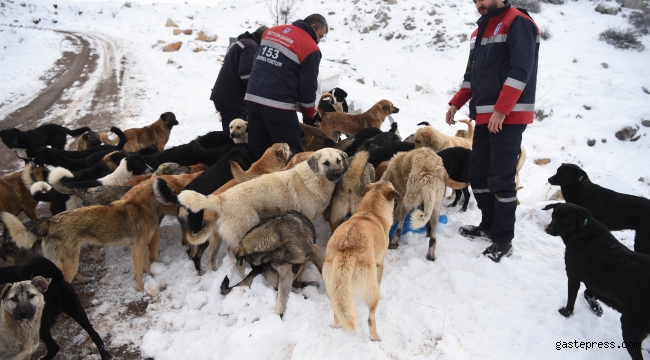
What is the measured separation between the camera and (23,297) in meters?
3.04

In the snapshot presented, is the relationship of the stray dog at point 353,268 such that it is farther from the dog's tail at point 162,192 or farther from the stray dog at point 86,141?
the stray dog at point 86,141

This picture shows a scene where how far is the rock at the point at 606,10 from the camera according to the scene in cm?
2366

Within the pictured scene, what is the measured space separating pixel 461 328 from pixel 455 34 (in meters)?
25.9

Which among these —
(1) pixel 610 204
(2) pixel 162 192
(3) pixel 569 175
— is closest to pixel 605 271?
(1) pixel 610 204

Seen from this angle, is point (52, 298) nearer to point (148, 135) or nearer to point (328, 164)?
point (328, 164)

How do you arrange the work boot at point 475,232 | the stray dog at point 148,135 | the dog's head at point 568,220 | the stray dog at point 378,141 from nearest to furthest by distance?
the dog's head at point 568,220, the work boot at point 475,232, the stray dog at point 378,141, the stray dog at point 148,135

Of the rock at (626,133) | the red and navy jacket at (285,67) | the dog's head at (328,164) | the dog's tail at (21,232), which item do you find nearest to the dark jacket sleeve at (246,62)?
the red and navy jacket at (285,67)

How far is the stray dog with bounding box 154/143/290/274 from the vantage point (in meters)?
4.10

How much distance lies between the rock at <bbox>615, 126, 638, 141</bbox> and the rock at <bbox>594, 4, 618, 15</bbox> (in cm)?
1477

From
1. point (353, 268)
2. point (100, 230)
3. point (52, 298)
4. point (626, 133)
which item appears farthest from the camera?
point (626, 133)

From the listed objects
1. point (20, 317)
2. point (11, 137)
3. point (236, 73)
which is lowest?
point (11, 137)

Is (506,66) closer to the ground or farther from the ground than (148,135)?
farther from the ground

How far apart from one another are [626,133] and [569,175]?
12469 mm

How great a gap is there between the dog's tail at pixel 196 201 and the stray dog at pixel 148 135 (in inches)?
194
